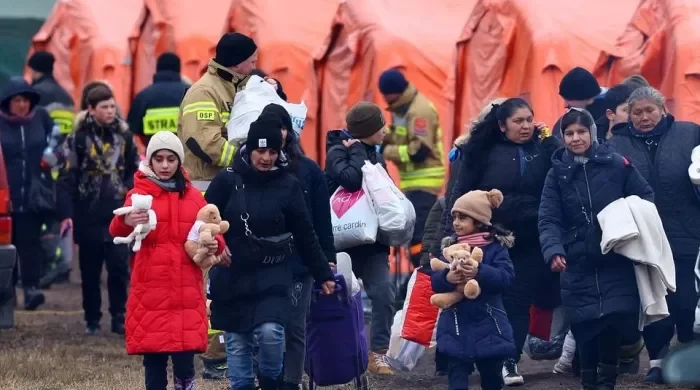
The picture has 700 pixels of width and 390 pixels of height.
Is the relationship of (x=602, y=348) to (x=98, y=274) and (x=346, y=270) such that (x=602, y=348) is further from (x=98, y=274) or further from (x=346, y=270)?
(x=98, y=274)

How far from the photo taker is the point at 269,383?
8.84 metres

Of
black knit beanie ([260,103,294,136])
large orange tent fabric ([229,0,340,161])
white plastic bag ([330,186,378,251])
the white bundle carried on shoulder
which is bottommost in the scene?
white plastic bag ([330,186,378,251])

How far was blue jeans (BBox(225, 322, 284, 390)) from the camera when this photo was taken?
341 inches

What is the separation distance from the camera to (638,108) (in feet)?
Result: 33.8

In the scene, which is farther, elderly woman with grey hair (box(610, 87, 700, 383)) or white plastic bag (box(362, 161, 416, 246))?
white plastic bag (box(362, 161, 416, 246))

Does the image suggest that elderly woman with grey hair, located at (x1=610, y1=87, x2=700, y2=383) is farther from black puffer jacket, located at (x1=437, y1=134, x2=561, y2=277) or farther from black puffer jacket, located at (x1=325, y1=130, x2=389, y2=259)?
black puffer jacket, located at (x1=325, y1=130, x2=389, y2=259)

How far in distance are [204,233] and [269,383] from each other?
0.95m

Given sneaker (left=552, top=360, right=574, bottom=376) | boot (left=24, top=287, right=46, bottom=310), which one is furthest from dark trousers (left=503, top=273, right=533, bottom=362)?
boot (left=24, top=287, right=46, bottom=310)

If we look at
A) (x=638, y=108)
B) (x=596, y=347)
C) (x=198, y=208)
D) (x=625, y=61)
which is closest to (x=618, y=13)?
(x=625, y=61)

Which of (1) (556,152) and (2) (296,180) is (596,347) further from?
(2) (296,180)

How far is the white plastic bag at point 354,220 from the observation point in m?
10.5

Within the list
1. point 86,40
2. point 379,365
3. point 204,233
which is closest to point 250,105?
point 204,233

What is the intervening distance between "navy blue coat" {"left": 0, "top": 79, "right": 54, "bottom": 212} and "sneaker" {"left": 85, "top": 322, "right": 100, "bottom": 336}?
Result: 1.88 m

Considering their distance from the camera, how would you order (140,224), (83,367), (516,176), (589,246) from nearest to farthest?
(140,224)
(589,246)
(516,176)
(83,367)
